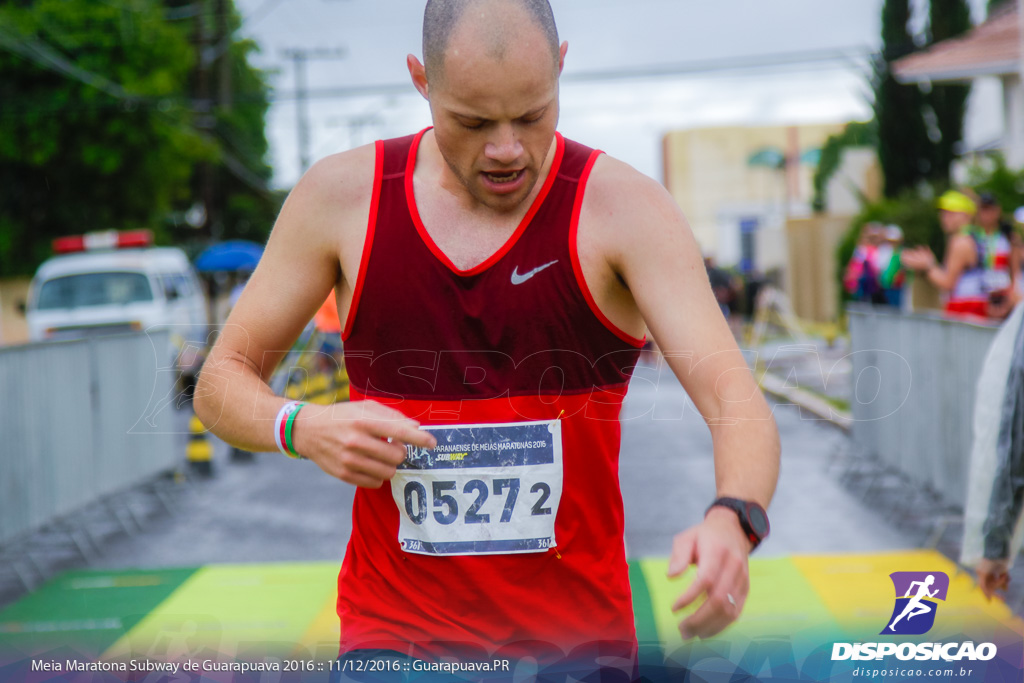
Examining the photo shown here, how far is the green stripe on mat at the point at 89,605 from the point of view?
5004 mm

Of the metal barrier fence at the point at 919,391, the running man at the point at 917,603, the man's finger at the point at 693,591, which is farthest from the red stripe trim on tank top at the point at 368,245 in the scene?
the metal barrier fence at the point at 919,391

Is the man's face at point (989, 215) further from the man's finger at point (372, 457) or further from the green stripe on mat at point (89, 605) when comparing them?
the man's finger at point (372, 457)

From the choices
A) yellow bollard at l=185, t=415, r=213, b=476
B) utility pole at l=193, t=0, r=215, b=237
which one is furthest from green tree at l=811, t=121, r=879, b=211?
yellow bollard at l=185, t=415, r=213, b=476

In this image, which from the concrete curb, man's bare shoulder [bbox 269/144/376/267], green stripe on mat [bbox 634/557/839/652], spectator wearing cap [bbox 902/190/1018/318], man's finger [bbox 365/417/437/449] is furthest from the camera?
the concrete curb

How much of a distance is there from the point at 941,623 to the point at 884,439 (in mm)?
6900

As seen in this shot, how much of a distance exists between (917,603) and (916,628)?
11 cm

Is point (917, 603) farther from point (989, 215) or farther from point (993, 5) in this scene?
point (993, 5)

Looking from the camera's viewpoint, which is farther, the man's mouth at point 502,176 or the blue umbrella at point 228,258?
the blue umbrella at point 228,258

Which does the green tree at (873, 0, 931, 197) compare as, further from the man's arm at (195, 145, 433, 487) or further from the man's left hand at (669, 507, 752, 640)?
the man's left hand at (669, 507, 752, 640)

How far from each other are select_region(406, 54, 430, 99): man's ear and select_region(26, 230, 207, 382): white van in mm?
14662

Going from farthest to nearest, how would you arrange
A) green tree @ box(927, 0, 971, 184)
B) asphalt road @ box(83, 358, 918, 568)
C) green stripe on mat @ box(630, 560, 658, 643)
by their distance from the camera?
green tree @ box(927, 0, 971, 184)
asphalt road @ box(83, 358, 918, 568)
green stripe on mat @ box(630, 560, 658, 643)

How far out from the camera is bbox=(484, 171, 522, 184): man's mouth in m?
2.15

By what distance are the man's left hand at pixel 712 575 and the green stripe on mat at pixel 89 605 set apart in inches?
139

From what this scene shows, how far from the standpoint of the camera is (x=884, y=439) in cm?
884
